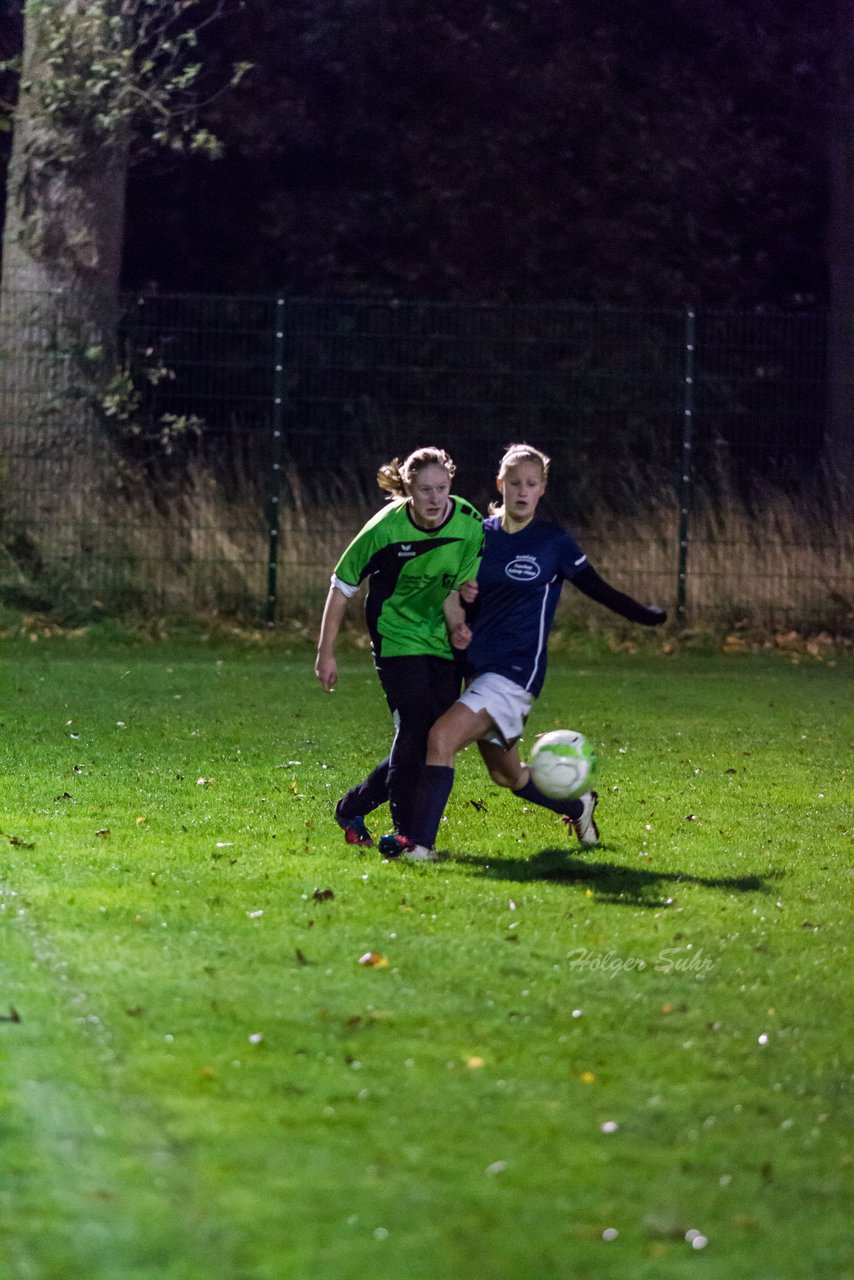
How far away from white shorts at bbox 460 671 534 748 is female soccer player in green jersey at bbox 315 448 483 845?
0.67 feet

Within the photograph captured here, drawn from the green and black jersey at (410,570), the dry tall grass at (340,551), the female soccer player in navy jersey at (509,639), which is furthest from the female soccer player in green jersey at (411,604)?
the dry tall grass at (340,551)

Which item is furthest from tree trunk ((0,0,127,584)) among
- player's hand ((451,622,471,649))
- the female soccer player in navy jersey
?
player's hand ((451,622,471,649))

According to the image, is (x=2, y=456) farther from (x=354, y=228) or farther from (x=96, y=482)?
(x=354, y=228)


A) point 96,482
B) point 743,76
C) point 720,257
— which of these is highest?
point 743,76

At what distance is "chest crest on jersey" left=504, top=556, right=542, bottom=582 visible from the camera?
23.4 ft

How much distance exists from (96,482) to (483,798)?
7.94 meters

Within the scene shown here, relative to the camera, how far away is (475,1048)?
178 inches

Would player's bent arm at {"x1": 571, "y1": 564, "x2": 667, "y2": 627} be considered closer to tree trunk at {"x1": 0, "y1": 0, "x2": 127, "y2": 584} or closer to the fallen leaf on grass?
the fallen leaf on grass

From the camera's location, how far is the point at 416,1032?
464 cm

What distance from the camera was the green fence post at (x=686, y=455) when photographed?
1525cm

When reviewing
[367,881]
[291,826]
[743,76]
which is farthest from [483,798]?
[743,76]

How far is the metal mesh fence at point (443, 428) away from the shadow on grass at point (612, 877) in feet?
28.5

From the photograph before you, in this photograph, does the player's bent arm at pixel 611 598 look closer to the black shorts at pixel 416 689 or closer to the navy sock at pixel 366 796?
the black shorts at pixel 416 689

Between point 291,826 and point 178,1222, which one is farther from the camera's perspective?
point 291,826
